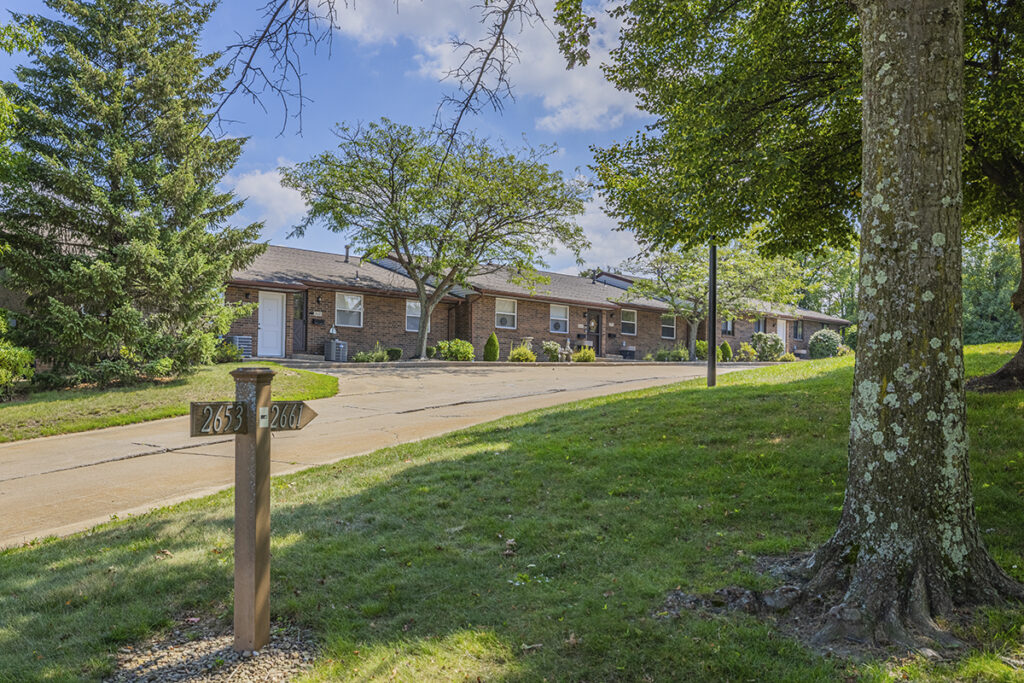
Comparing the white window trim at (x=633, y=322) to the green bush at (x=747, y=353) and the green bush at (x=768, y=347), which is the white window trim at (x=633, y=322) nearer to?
the green bush at (x=747, y=353)

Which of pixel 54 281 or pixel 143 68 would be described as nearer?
pixel 54 281

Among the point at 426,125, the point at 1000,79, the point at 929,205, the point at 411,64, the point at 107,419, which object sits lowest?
the point at 107,419

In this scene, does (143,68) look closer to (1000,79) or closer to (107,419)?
(107,419)

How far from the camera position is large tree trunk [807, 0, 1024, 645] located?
3295mm

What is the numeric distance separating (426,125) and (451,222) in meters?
18.3

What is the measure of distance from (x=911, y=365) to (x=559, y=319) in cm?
2777

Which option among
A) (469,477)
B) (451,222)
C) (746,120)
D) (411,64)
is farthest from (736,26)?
(451,222)

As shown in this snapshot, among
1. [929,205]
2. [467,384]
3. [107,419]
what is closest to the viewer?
[929,205]

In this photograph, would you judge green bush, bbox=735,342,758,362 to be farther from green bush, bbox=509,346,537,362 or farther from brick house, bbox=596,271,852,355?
green bush, bbox=509,346,537,362

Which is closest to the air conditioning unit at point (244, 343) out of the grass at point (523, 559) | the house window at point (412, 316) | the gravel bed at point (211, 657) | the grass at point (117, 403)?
the grass at point (117, 403)

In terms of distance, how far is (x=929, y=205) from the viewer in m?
3.35

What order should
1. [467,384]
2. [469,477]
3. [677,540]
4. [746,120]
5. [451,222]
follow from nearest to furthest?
1. [677,540]
2. [469,477]
3. [746,120]
4. [467,384]
5. [451,222]

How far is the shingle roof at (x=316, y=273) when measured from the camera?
74.2 feet

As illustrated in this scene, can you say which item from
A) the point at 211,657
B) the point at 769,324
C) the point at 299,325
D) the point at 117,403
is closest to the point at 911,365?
the point at 211,657
